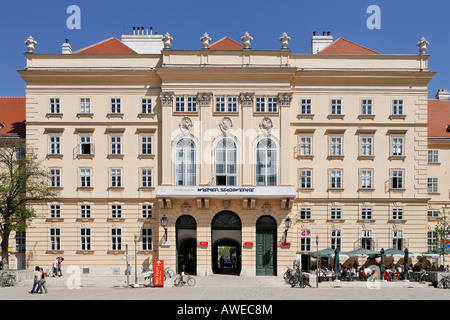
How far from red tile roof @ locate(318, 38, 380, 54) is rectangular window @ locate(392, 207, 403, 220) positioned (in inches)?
550

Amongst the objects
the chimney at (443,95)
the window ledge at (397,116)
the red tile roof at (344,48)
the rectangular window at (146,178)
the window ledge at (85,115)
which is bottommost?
the rectangular window at (146,178)

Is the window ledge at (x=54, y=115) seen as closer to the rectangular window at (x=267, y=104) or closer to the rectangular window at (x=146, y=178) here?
the rectangular window at (x=146, y=178)

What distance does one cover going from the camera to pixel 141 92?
146ft

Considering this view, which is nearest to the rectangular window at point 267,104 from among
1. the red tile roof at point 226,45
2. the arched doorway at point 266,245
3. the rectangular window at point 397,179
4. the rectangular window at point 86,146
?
the red tile roof at point 226,45

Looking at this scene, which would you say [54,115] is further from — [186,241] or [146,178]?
[186,241]

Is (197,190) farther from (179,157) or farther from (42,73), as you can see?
(42,73)

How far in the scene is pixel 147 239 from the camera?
43906 mm

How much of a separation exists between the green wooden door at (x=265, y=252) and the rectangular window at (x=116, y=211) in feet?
37.7

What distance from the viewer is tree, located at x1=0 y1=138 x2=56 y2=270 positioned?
39.2m

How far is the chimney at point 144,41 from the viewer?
168ft

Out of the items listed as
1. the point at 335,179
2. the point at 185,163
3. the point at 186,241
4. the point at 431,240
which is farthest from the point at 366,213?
the point at 185,163

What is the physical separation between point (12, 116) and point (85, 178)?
11.3 m
